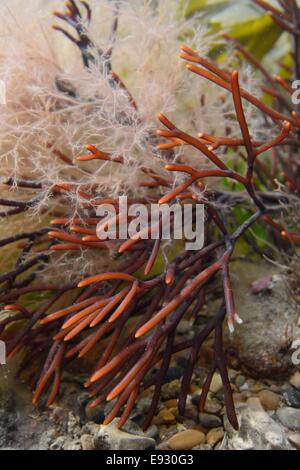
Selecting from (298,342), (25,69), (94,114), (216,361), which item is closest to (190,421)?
(216,361)

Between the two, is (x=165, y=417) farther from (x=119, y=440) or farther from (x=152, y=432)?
(x=119, y=440)

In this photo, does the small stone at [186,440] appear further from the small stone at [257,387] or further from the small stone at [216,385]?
the small stone at [257,387]

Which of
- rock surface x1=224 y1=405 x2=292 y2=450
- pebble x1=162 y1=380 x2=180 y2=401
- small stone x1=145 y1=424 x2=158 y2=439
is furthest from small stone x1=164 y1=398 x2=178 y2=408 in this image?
rock surface x1=224 y1=405 x2=292 y2=450

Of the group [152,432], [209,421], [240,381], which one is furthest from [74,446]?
[240,381]

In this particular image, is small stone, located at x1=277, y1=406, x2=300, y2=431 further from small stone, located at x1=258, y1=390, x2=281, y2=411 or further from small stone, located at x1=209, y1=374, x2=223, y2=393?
small stone, located at x1=209, y1=374, x2=223, y2=393

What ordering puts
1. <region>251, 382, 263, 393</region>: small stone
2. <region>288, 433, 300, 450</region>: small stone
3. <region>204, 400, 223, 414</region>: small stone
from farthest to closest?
1. <region>251, 382, 263, 393</region>: small stone
2. <region>204, 400, 223, 414</region>: small stone
3. <region>288, 433, 300, 450</region>: small stone

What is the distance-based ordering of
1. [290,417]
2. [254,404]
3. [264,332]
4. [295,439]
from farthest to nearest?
1. [264,332]
2. [254,404]
3. [290,417]
4. [295,439]

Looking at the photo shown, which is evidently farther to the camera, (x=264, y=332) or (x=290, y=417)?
(x=264, y=332)
